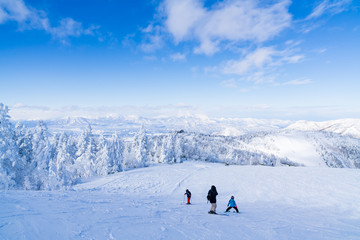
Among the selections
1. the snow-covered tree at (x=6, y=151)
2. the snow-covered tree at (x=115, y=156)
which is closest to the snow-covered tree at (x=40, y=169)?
the snow-covered tree at (x=6, y=151)

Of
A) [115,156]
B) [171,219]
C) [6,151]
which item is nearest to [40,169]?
[6,151]

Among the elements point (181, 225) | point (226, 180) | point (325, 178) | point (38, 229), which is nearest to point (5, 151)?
point (38, 229)

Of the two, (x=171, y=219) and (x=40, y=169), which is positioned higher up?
(x=171, y=219)

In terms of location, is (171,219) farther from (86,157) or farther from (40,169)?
(86,157)

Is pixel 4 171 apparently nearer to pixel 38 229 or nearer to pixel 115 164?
pixel 38 229

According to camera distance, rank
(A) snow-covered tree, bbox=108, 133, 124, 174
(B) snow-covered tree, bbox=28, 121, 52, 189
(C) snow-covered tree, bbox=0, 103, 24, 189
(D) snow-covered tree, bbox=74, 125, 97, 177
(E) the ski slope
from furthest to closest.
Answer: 1. (A) snow-covered tree, bbox=108, 133, 124, 174
2. (D) snow-covered tree, bbox=74, 125, 97, 177
3. (B) snow-covered tree, bbox=28, 121, 52, 189
4. (C) snow-covered tree, bbox=0, 103, 24, 189
5. (E) the ski slope

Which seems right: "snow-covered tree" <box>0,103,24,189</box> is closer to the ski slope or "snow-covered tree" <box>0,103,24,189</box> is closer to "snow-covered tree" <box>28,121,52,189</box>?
"snow-covered tree" <box>28,121,52,189</box>

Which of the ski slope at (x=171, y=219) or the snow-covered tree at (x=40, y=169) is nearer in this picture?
the ski slope at (x=171, y=219)

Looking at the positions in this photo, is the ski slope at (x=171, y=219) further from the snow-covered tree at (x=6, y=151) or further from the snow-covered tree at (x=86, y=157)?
the snow-covered tree at (x=86, y=157)

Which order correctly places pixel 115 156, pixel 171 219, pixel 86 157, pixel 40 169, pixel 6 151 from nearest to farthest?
pixel 171 219, pixel 6 151, pixel 40 169, pixel 86 157, pixel 115 156

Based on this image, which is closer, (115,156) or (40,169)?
(40,169)

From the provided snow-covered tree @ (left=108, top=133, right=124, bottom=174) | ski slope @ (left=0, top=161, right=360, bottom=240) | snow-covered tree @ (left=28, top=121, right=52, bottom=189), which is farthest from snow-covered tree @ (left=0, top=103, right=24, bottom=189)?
snow-covered tree @ (left=108, top=133, right=124, bottom=174)

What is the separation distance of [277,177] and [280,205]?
1310 centimetres

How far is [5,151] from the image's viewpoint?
2355cm
